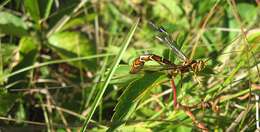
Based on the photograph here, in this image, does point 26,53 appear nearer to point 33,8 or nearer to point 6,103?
point 33,8

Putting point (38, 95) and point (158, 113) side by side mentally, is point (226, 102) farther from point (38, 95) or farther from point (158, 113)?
point (38, 95)

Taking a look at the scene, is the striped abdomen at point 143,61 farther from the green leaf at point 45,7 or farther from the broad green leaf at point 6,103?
the green leaf at point 45,7

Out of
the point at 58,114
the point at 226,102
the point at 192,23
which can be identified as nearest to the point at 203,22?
the point at 192,23

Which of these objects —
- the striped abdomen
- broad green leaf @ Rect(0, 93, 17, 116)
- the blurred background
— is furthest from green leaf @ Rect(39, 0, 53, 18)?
the striped abdomen

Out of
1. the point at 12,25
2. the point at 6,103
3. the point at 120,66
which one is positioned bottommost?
the point at 6,103

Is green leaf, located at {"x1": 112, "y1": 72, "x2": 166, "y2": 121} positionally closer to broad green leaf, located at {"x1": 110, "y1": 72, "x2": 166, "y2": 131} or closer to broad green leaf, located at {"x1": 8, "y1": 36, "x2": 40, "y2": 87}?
broad green leaf, located at {"x1": 110, "y1": 72, "x2": 166, "y2": 131}

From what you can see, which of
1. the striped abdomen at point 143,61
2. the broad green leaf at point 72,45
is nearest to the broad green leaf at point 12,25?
the broad green leaf at point 72,45

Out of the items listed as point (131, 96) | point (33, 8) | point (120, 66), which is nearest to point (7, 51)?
point (33, 8)
